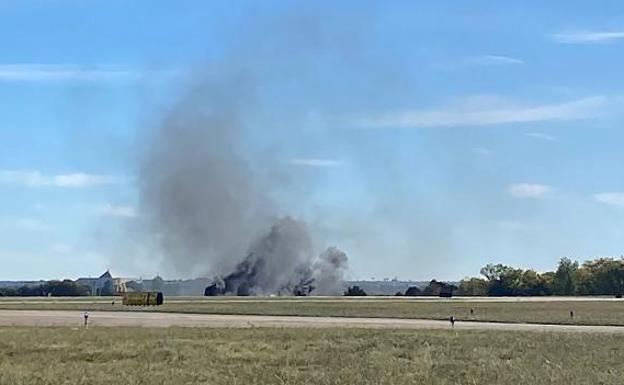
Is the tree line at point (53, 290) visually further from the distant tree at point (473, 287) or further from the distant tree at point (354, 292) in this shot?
the distant tree at point (473, 287)

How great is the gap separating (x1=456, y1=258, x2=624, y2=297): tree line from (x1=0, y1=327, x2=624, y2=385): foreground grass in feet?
292

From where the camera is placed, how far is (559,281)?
124750 mm

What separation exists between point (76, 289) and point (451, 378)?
117 metres

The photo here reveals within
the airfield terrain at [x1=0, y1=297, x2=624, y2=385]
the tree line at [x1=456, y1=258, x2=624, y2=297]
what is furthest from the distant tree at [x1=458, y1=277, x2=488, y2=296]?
the airfield terrain at [x1=0, y1=297, x2=624, y2=385]

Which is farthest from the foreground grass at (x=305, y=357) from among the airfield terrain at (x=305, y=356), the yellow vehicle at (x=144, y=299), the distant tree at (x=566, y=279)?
the distant tree at (x=566, y=279)

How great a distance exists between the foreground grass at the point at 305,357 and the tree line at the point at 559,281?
89.0 metres

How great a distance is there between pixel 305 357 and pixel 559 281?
339 feet

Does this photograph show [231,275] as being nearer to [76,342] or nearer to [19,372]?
[76,342]

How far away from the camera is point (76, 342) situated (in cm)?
3158

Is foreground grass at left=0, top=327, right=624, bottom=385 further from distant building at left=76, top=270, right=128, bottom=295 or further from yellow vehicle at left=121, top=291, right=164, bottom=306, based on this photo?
distant building at left=76, top=270, right=128, bottom=295

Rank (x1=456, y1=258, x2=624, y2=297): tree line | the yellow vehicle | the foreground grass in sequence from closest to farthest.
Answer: the foreground grass
the yellow vehicle
(x1=456, y1=258, x2=624, y2=297): tree line

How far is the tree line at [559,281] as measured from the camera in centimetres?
12262

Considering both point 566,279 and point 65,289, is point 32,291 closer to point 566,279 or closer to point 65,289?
point 65,289

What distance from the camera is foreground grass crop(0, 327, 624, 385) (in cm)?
2131
